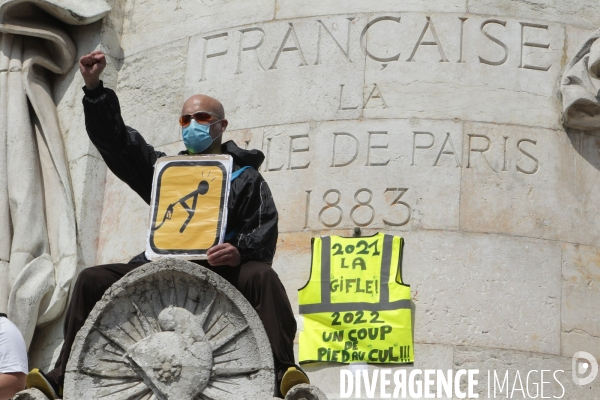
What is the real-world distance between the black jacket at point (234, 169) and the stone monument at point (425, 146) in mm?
2287

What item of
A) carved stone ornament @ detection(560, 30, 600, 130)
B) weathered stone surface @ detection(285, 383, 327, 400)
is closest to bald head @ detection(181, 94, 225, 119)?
weathered stone surface @ detection(285, 383, 327, 400)

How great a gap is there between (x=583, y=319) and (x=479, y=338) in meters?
0.86

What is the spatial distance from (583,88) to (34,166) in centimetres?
473

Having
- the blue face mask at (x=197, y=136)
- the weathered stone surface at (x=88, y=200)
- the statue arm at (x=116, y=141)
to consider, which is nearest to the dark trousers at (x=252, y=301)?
the statue arm at (x=116, y=141)

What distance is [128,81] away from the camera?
15016mm

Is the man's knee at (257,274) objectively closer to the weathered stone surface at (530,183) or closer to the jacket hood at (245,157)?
the jacket hood at (245,157)

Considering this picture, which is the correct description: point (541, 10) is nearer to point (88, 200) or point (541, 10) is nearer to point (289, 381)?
point (88, 200)

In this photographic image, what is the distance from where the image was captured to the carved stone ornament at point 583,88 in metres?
13.7

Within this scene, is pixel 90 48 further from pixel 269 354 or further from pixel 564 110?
pixel 269 354

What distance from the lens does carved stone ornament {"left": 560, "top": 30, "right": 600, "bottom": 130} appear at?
13.7 metres

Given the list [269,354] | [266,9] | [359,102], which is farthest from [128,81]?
A: [269,354]

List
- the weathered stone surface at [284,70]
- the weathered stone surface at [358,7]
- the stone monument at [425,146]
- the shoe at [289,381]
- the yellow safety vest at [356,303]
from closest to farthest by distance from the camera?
the shoe at [289,381] → the yellow safety vest at [356,303] → the stone monument at [425,146] → the weathered stone surface at [284,70] → the weathered stone surface at [358,7]

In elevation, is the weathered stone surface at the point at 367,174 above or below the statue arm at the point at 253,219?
above

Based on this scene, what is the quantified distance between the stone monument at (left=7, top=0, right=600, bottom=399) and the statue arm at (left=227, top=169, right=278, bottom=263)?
7.81 ft
